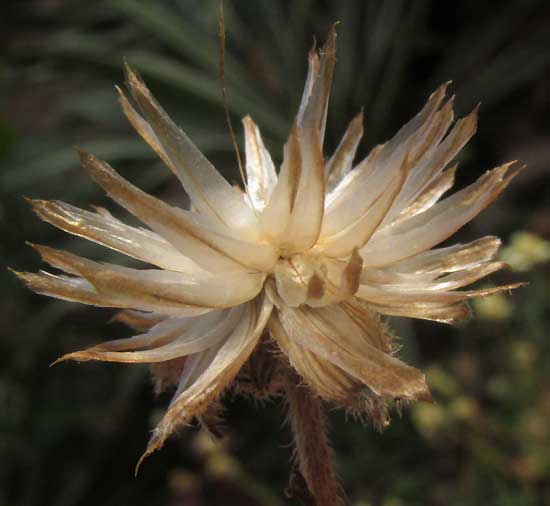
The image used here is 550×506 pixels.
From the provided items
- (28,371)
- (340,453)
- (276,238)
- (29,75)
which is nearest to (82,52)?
(29,75)

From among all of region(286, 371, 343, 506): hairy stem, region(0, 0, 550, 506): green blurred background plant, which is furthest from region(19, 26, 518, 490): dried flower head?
region(0, 0, 550, 506): green blurred background plant

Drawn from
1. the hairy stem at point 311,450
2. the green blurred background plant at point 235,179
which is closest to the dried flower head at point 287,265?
the hairy stem at point 311,450

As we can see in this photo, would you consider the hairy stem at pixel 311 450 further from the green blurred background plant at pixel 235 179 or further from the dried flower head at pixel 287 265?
the green blurred background plant at pixel 235 179

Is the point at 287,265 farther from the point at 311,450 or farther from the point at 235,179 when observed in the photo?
the point at 235,179

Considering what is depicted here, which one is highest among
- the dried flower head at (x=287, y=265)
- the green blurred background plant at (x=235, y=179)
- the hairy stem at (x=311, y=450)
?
the green blurred background plant at (x=235, y=179)

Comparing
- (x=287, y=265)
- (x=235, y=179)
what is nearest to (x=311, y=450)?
(x=287, y=265)

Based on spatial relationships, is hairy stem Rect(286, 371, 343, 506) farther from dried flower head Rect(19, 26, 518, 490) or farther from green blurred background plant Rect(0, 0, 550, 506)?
green blurred background plant Rect(0, 0, 550, 506)
